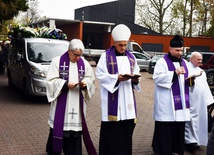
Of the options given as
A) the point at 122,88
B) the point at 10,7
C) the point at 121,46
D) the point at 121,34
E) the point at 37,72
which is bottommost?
the point at 37,72

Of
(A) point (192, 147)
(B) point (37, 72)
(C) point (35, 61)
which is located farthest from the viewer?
(C) point (35, 61)

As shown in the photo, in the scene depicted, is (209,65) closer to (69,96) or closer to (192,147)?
(192,147)

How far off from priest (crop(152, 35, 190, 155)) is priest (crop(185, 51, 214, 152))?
23.6 inches

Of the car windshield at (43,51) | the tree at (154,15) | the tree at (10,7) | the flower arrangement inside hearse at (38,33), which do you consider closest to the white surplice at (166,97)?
the car windshield at (43,51)

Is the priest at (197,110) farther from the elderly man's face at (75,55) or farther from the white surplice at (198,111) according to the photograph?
the elderly man's face at (75,55)

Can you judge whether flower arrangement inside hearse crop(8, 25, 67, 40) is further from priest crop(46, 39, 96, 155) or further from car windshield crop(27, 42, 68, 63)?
priest crop(46, 39, 96, 155)

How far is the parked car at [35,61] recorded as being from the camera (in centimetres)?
1106

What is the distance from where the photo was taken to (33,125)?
8.40 metres

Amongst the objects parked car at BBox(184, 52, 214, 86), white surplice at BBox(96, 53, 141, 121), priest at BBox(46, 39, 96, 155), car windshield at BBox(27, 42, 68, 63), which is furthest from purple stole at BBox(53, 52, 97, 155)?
parked car at BBox(184, 52, 214, 86)

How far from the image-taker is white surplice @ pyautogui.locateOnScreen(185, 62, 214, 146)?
6.74m

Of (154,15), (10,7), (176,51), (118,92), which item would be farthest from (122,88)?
(154,15)

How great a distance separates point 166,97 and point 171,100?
0.10m

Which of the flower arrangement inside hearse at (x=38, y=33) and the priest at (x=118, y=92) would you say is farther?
the flower arrangement inside hearse at (x=38, y=33)

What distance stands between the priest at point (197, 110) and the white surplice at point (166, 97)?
702mm
